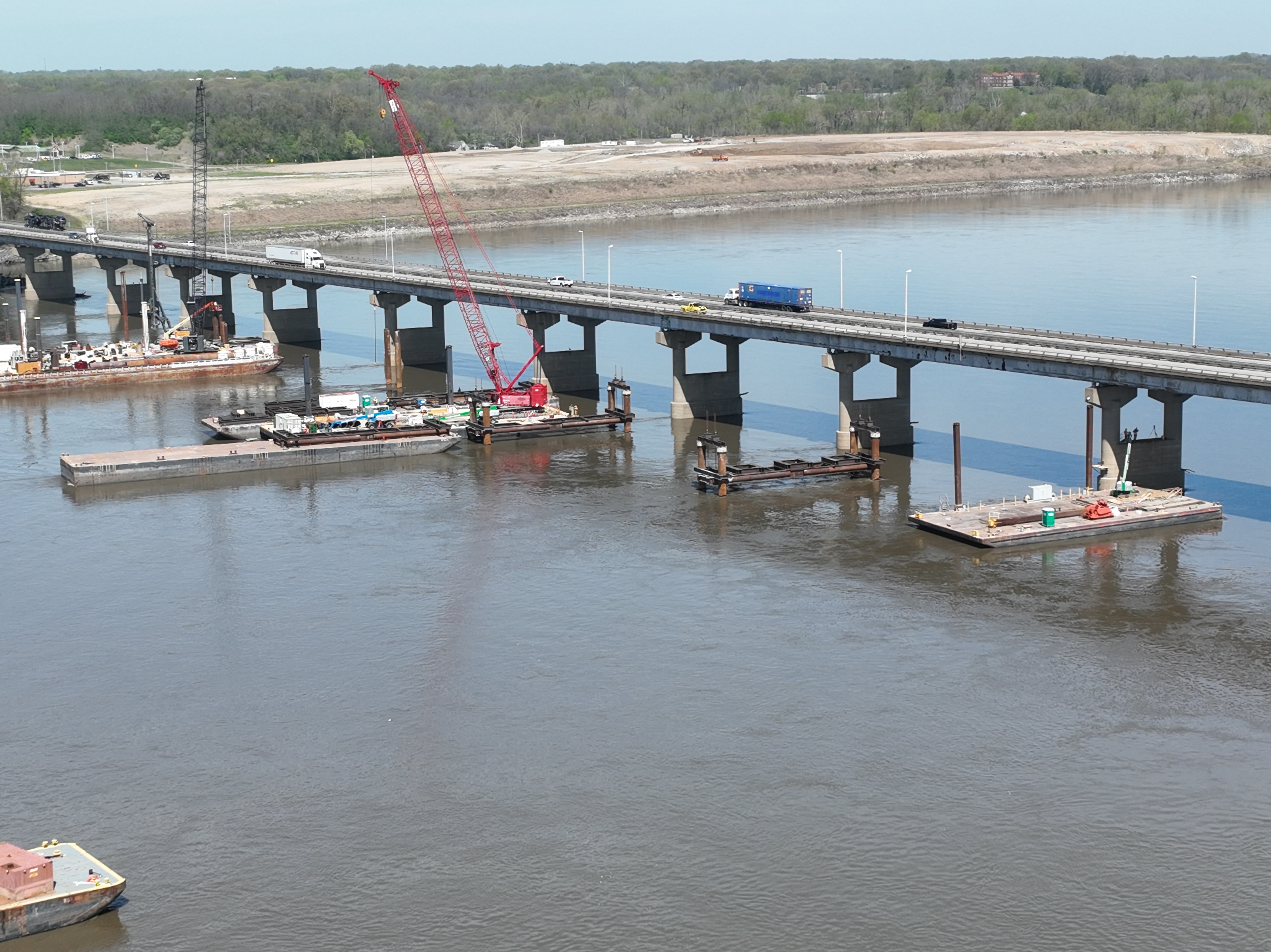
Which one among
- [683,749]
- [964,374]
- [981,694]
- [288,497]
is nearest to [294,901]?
[683,749]

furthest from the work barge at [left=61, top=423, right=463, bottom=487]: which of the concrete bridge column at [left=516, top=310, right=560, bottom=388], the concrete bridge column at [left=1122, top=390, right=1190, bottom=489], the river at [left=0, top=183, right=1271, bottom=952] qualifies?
the concrete bridge column at [left=1122, top=390, right=1190, bottom=489]

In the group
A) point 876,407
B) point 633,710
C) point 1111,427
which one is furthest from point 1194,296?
point 633,710

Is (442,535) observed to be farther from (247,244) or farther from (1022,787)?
(247,244)

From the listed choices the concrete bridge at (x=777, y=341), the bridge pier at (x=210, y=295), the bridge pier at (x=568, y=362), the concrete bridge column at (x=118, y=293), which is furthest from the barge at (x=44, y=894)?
the concrete bridge column at (x=118, y=293)

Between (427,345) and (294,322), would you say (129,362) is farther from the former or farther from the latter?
(427,345)

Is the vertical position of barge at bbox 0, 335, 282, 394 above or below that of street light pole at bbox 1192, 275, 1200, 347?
below

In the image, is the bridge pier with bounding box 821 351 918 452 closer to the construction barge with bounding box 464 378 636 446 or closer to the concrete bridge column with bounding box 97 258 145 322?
the construction barge with bounding box 464 378 636 446
